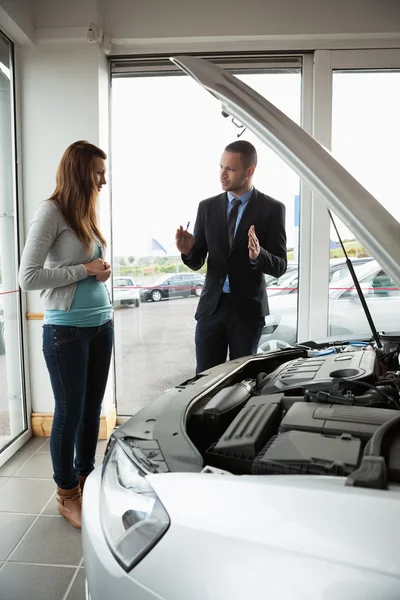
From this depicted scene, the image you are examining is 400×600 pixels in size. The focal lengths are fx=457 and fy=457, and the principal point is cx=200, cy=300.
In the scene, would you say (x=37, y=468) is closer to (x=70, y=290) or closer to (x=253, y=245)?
(x=70, y=290)

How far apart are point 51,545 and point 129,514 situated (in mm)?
1234

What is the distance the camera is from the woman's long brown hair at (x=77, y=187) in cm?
189

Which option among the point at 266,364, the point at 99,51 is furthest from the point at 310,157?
the point at 99,51

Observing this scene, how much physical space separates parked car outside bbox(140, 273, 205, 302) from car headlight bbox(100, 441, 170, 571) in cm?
219

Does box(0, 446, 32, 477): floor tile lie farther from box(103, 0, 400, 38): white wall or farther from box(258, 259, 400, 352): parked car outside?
box(103, 0, 400, 38): white wall

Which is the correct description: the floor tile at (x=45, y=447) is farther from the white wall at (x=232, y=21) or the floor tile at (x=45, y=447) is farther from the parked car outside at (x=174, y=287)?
the white wall at (x=232, y=21)

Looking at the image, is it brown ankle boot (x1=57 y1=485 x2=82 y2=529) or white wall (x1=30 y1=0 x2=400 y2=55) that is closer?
brown ankle boot (x1=57 y1=485 x2=82 y2=529)

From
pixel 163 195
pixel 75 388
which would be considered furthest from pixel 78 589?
pixel 163 195

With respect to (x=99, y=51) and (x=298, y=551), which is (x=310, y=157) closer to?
(x=298, y=551)

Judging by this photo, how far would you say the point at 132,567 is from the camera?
802 millimetres

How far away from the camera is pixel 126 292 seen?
10.7ft

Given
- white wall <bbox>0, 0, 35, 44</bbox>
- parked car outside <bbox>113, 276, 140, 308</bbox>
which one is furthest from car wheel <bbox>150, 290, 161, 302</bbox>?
white wall <bbox>0, 0, 35, 44</bbox>

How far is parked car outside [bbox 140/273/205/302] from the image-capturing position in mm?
3215

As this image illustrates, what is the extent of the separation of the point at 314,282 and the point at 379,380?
1.76m
